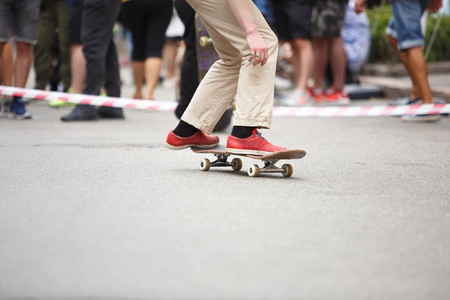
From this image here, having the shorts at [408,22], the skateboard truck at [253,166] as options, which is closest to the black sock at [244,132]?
the skateboard truck at [253,166]

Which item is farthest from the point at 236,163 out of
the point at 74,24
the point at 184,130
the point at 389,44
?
the point at 389,44

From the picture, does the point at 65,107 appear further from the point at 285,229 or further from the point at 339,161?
the point at 285,229

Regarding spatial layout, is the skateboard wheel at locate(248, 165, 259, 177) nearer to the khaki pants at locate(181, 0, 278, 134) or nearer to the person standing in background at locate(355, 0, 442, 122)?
the khaki pants at locate(181, 0, 278, 134)

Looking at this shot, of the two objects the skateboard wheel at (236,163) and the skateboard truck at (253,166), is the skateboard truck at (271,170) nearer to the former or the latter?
the skateboard truck at (253,166)

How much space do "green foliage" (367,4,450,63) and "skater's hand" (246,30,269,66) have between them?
9.17 meters

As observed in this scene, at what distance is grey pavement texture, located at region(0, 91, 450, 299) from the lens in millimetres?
2322

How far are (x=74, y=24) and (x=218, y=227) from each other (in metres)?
5.90

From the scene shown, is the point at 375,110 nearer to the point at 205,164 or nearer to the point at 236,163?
the point at 236,163

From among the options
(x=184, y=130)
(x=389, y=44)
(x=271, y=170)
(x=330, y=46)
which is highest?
(x=184, y=130)

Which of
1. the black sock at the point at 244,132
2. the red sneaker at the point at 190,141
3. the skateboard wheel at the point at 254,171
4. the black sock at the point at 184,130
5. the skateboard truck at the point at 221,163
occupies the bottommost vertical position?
the skateboard truck at the point at 221,163

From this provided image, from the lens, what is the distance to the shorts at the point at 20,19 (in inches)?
284

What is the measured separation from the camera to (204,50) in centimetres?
573

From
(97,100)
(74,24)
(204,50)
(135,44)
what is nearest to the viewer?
(204,50)

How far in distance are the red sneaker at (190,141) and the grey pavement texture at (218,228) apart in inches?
5.8
